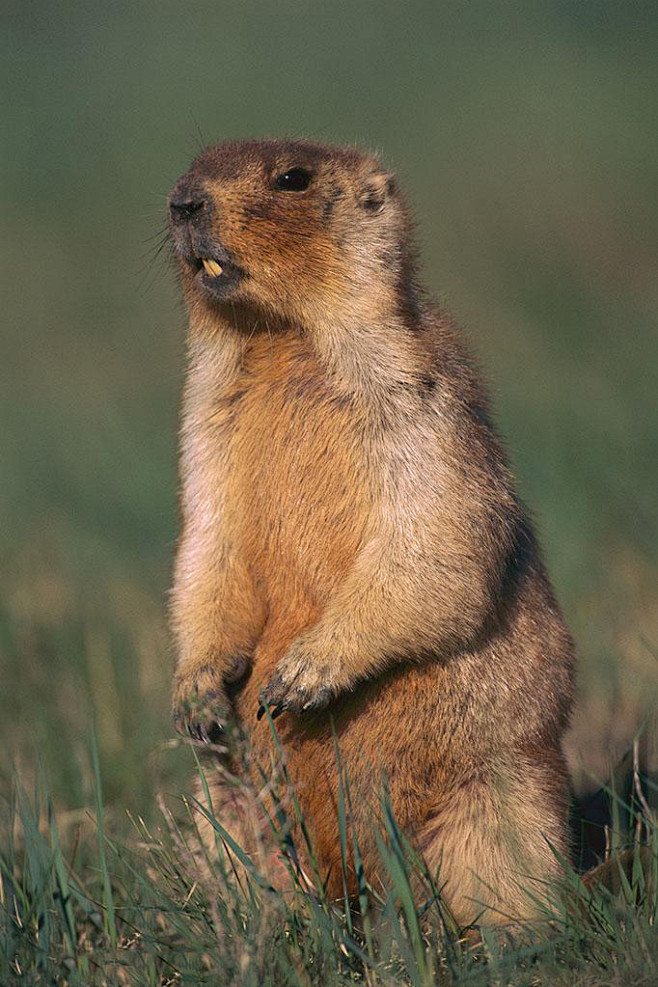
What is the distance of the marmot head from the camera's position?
4.05m

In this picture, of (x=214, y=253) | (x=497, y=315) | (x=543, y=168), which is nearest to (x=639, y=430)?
(x=214, y=253)

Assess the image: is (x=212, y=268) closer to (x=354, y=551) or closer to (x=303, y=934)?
(x=354, y=551)

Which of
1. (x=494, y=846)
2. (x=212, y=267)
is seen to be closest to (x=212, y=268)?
(x=212, y=267)

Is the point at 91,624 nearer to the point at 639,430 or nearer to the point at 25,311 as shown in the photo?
the point at 639,430

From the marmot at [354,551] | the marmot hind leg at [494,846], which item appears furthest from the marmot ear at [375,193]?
the marmot hind leg at [494,846]

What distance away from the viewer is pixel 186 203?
4047 millimetres

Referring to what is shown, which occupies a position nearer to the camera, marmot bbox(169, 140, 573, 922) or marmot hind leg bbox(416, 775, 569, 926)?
marmot hind leg bbox(416, 775, 569, 926)

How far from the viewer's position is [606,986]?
3.03 meters

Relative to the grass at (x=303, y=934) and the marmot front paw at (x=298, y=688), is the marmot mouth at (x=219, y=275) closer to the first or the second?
the marmot front paw at (x=298, y=688)

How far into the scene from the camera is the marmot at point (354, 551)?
391 cm

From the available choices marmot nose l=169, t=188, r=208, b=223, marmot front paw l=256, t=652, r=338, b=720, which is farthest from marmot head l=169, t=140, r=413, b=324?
marmot front paw l=256, t=652, r=338, b=720

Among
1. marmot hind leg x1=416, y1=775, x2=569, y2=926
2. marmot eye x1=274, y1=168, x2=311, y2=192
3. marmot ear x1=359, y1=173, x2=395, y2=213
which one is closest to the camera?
marmot hind leg x1=416, y1=775, x2=569, y2=926

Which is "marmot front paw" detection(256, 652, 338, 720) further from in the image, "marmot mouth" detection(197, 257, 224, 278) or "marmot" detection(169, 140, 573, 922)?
"marmot mouth" detection(197, 257, 224, 278)

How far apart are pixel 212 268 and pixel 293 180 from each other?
43cm
